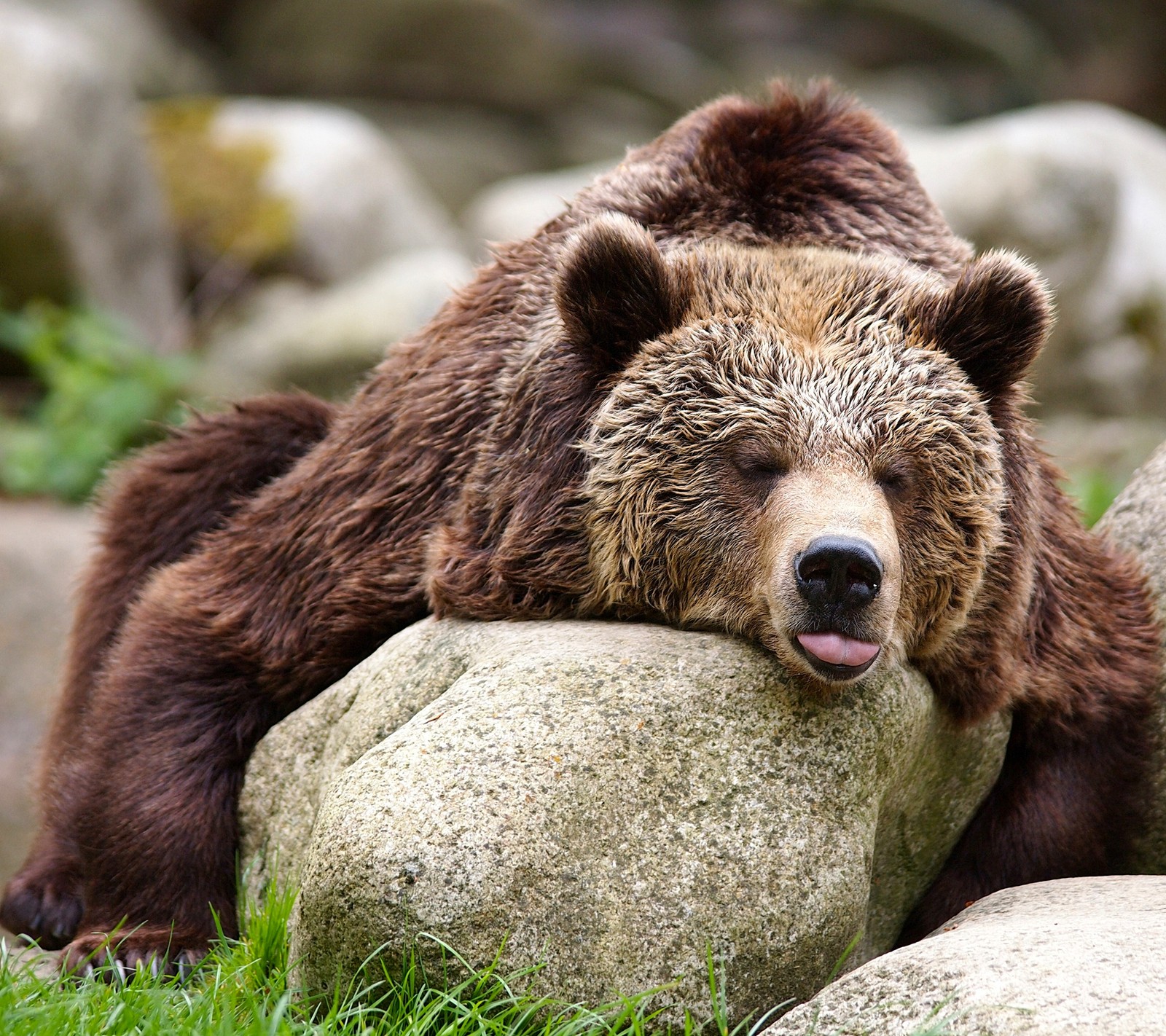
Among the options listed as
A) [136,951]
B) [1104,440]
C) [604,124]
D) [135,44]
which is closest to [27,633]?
[136,951]

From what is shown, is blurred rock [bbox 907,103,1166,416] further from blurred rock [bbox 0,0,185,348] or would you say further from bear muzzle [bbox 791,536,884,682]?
bear muzzle [bbox 791,536,884,682]

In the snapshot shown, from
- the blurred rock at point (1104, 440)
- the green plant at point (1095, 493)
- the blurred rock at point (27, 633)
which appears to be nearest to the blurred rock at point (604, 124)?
the blurred rock at point (1104, 440)

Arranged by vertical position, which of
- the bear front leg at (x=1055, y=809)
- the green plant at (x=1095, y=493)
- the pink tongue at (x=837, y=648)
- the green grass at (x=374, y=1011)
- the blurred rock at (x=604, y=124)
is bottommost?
the green grass at (x=374, y=1011)

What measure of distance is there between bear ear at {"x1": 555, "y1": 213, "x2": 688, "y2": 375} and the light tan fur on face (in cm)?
7

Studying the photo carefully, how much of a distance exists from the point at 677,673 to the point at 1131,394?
987cm

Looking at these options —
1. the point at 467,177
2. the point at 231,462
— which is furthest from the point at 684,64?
the point at 231,462

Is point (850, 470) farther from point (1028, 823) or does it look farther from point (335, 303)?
point (335, 303)

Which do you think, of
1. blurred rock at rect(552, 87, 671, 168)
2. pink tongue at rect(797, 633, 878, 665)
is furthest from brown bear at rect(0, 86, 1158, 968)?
blurred rock at rect(552, 87, 671, 168)

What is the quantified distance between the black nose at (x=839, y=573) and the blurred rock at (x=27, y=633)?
6.61 metres

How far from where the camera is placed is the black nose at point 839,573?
3947mm

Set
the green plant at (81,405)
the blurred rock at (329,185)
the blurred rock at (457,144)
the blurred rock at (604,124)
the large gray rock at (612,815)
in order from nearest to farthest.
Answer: the large gray rock at (612,815), the green plant at (81,405), the blurred rock at (329,185), the blurred rock at (457,144), the blurred rock at (604,124)

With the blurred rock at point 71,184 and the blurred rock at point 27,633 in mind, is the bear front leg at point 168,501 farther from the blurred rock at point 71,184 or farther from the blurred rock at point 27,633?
the blurred rock at point 71,184

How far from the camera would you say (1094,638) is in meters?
5.20

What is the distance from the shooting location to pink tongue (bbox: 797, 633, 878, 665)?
4.08m
